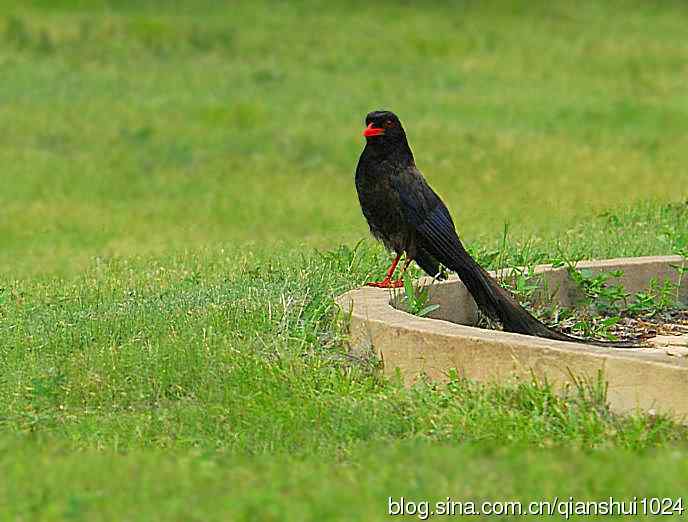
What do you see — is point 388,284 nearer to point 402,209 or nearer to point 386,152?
point 402,209

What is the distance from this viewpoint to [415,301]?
26.1ft

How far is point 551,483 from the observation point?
5309 mm

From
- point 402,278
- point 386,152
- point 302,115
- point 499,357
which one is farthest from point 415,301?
point 302,115

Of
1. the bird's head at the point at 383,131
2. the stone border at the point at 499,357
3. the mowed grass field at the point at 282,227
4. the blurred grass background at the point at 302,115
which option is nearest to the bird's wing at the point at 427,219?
the bird's head at the point at 383,131

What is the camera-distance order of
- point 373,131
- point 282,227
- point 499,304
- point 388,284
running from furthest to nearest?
point 282,227 → point 373,131 → point 388,284 → point 499,304

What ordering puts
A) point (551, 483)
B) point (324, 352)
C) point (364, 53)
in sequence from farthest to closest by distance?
point (364, 53) → point (324, 352) → point (551, 483)

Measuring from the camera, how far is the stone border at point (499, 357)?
21.1ft

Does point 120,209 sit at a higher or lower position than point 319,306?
lower

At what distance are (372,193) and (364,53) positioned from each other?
1959cm

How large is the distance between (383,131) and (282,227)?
7.03 m

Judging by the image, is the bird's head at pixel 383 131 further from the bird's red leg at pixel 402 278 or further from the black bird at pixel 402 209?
the bird's red leg at pixel 402 278

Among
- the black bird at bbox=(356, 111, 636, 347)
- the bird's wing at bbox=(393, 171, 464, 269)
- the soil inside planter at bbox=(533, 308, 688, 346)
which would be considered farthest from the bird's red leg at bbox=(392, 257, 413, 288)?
the soil inside planter at bbox=(533, 308, 688, 346)

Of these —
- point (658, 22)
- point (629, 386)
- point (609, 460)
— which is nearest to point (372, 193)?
point (629, 386)

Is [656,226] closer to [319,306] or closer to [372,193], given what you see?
[372,193]
